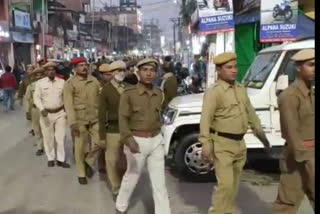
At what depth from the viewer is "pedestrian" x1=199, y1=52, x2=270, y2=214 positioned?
5.20m

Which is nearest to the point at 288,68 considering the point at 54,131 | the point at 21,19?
the point at 54,131

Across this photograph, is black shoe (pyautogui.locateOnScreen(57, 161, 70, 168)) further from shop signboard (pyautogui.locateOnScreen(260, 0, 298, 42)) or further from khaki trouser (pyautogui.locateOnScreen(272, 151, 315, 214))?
khaki trouser (pyautogui.locateOnScreen(272, 151, 315, 214))

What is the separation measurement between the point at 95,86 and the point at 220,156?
3430mm

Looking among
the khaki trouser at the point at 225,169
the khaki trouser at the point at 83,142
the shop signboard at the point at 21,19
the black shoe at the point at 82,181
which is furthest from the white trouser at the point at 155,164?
the shop signboard at the point at 21,19

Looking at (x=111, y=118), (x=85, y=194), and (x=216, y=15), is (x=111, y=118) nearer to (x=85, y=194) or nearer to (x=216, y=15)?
(x=85, y=194)

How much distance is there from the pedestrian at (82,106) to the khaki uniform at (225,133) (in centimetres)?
306

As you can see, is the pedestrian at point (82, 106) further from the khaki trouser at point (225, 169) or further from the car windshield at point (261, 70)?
the khaki trouser at point (225, 169)

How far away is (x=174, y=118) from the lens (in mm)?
8086

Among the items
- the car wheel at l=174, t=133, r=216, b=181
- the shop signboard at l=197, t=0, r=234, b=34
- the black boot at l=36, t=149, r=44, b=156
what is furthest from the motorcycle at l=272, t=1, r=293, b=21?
the black boot at l=36, t=149, r=44, b=156

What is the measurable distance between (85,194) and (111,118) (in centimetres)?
127

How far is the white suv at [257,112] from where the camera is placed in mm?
7805

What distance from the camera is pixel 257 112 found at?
7.78 metres

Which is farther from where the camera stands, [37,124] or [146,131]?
[37,124]

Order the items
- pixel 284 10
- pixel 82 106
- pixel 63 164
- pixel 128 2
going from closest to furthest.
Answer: pixel 82 106, pixel 63 164, pixel 284 10, pixel 128 2
